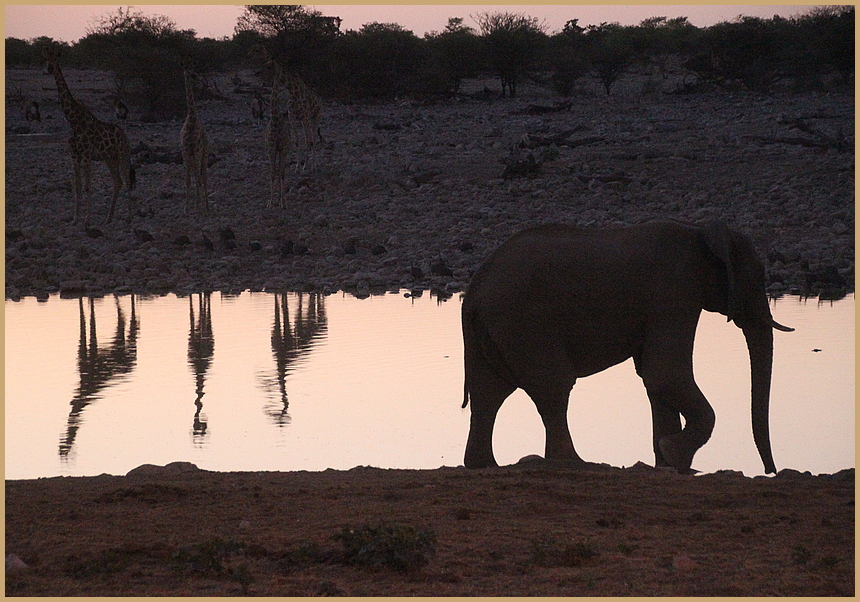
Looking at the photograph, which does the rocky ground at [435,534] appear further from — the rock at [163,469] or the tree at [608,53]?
the tree at [608,53]

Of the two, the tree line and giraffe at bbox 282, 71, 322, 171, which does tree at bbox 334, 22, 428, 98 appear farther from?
giraffe at bbox 282, 71, 322, 171

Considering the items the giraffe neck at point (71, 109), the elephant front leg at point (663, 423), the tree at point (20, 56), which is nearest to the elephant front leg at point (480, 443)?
the elephant front leg at point (663, 423)

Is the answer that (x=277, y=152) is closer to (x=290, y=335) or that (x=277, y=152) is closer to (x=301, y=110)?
(x=301, y=110)

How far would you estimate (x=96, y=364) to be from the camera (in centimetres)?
1061

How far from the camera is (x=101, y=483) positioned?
6.32 metres

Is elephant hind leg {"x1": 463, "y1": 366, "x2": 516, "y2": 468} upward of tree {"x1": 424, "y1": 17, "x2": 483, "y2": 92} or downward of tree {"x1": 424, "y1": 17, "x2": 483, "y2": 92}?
downward

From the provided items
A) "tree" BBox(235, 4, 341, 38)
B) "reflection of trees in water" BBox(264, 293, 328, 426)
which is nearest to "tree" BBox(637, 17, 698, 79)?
"tree" BBox(235, 4, 341, 38)

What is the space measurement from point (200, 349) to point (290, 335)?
1019mm

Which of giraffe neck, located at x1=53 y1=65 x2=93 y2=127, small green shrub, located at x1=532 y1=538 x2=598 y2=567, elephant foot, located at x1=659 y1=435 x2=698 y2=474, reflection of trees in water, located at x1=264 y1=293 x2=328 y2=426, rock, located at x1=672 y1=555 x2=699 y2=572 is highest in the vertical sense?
giraffe neck, located at x1=53 y1=65 x2=93 y2=127

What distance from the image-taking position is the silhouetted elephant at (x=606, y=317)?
6797 mm

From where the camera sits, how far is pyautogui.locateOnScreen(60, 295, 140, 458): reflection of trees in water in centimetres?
840

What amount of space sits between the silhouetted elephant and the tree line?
25579 mm

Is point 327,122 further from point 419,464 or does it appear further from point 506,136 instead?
point 419,464

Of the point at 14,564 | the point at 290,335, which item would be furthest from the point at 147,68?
the point at 14,564
